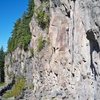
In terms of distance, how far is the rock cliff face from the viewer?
826 inches

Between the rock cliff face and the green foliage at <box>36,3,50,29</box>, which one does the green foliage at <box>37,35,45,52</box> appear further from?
the green foliage at <box>36,3,50,29</box>

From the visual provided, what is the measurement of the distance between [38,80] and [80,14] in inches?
707

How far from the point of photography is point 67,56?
104 feet

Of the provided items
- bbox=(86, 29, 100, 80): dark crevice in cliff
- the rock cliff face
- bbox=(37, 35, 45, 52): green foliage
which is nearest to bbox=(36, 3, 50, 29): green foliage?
the rock cliff face

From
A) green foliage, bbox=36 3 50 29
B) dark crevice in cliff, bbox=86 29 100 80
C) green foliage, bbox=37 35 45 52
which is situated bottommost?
dark crevice in cliff, bbox=86 29 100 80

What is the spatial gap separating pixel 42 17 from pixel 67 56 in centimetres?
1011

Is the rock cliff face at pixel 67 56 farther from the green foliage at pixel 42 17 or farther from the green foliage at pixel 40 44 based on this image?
the green foliage at pixel 42 17

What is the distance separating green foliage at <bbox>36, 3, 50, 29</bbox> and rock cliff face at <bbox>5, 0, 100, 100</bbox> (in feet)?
2.15

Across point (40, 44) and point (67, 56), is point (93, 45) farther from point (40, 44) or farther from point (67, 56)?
point (40, 44)

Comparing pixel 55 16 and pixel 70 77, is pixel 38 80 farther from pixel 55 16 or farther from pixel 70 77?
pixel 70 77

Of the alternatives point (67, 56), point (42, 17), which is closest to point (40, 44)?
point (42, 17)

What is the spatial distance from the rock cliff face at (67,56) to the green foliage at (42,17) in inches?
25.8

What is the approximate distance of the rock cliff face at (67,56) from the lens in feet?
68.8

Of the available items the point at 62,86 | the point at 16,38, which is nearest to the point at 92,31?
the point at 62,86
